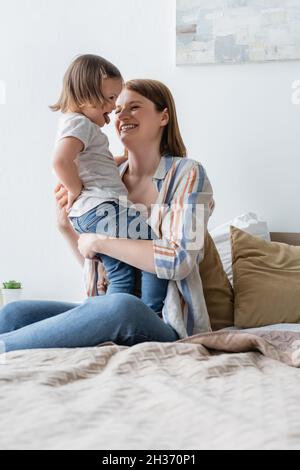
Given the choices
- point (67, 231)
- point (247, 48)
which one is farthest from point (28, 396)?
point (247, 48)

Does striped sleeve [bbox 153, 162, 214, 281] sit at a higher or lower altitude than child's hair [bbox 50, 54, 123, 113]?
lower

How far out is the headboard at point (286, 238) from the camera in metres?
2.70

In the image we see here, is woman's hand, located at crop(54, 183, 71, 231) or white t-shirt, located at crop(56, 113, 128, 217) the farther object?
woman's hand, located at crop(54, 183, 71, 231)

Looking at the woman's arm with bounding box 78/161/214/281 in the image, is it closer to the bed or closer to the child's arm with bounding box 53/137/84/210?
the child's arm with bounding box 53/137/84/210

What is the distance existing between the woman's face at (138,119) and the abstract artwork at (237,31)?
705 mm

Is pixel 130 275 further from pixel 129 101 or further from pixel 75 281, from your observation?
pixel 75 281

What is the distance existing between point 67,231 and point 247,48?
1.06m

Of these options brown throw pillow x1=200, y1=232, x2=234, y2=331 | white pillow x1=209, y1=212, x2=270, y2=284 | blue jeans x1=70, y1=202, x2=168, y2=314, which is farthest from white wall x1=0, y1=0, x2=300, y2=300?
blue jeans x1=70, y1=202, x2=168, y2=314

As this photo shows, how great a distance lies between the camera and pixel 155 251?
6.23 feet

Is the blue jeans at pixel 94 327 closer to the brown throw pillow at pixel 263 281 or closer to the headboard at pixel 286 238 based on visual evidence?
the brown throw pillow at pixel 263 281

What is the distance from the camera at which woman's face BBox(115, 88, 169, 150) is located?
7.21 ft

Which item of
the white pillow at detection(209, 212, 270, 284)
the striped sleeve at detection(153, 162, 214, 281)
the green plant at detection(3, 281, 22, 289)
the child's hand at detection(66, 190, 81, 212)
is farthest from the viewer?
the green plant at detection(3, 281, 22, 289)

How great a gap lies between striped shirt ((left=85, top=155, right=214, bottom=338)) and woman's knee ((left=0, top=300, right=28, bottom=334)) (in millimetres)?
280
